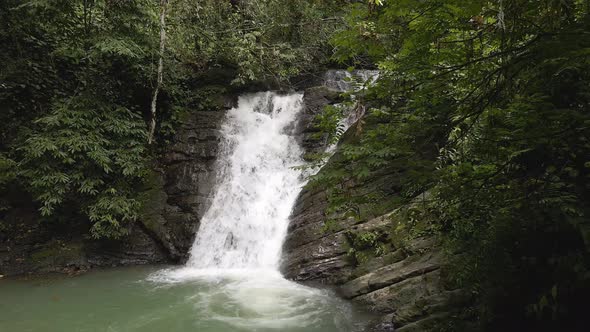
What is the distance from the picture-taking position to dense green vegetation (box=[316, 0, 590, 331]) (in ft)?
7.48

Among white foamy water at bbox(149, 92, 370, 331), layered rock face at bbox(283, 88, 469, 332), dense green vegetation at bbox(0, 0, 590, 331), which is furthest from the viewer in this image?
white foamy water at bbox(149, 92, 370, 331)

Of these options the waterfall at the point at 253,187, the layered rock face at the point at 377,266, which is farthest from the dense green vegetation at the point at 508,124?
the waterfall at the point at 253,187

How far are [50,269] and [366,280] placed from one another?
23.8 ft

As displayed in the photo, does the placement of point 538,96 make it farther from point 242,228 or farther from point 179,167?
point 179,167

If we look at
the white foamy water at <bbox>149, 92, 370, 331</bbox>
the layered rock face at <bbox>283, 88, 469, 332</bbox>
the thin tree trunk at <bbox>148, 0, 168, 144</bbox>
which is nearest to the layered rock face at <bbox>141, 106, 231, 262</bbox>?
the white foamy water at <bbox>149, 92, 370, 331</bbox>

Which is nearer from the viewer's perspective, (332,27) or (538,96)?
(538,96)

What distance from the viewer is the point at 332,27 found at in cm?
1298

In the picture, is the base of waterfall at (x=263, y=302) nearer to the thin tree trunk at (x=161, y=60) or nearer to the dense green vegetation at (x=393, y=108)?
the dense green vegetation at (x=393, y=108)

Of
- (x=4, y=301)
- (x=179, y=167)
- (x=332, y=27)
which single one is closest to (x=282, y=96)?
(x=332, y=27)

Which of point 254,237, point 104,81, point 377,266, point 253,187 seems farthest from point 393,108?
point 104,81

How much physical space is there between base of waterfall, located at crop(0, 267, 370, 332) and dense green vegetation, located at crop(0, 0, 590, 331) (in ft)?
5.01

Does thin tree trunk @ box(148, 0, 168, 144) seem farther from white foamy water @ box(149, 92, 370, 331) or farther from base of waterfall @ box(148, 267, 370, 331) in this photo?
base of waterfall @ box(148, 267, 370, 331)

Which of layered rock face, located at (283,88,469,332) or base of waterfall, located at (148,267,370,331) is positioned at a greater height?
layered rock face, located at (283,88,469,332)

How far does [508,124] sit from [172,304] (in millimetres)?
6199
